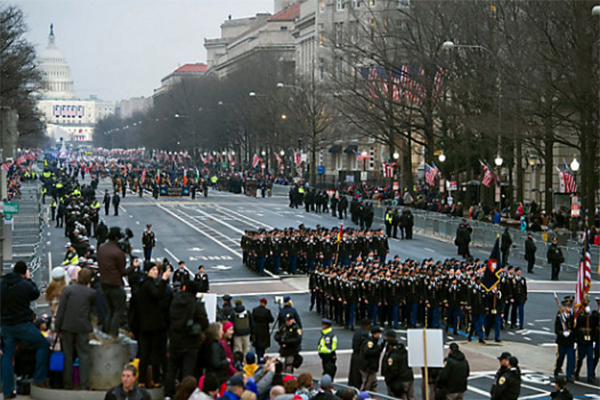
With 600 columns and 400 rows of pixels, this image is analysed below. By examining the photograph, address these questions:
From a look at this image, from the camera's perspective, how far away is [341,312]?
27.6 meters

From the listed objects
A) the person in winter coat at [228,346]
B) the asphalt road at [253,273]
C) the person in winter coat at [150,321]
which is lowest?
the asphalt road at [253,273]

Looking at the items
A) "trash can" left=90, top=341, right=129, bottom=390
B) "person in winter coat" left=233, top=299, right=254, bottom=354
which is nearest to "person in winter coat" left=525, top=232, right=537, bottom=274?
"person in winter coat" left=233, top=299, right=254, bottom=354

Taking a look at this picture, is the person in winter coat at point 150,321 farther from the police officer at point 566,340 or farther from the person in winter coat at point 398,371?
the police officer at point 566,340

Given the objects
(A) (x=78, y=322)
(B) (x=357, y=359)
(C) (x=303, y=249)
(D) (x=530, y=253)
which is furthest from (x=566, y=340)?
(D) (x=530, y=253)

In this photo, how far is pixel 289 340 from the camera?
19000mm

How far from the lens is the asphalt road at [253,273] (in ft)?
76.9

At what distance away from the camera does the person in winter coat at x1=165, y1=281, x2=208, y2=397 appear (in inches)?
534

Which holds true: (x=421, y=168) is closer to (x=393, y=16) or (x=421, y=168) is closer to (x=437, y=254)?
(x=393, y=16)

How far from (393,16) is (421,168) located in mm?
22417

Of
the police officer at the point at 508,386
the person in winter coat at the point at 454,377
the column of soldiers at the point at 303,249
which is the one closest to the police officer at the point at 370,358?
the person in winter coat at the point at 454,377

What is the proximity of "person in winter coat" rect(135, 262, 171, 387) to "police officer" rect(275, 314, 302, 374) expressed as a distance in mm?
5392

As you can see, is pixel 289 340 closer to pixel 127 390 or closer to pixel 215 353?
pixel 215 353

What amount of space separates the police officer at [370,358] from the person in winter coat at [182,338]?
473cm

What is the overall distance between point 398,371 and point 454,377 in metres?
1.02
